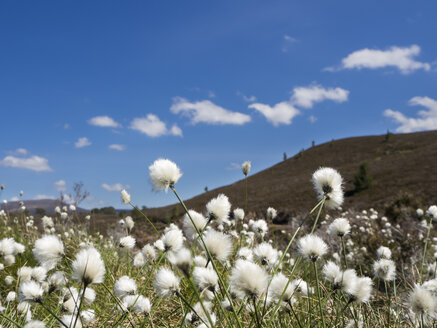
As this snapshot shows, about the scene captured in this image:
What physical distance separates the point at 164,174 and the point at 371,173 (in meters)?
31.7

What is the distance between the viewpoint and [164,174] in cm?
164

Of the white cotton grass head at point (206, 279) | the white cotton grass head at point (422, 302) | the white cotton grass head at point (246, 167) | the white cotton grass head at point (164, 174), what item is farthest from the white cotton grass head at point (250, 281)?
the white cotton grass head at point (246, 167)

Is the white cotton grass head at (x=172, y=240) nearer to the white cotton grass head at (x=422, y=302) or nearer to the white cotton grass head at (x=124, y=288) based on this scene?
the white cotton grass head at (x=124, y=288)

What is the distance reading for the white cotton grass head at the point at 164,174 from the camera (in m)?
1.64

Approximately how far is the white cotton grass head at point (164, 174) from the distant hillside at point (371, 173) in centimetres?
89

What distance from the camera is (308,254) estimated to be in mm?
1652

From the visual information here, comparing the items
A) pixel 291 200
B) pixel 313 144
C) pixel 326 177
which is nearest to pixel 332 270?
pixel 326 177

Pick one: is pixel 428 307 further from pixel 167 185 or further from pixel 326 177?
pixel 167 185

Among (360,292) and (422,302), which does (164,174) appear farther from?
(422,302)

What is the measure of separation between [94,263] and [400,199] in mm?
16293

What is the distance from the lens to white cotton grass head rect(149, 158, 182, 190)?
1644mm

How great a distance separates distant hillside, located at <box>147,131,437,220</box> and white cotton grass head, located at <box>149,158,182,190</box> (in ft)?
2.94

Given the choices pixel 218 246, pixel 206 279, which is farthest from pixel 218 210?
pixel 206 279

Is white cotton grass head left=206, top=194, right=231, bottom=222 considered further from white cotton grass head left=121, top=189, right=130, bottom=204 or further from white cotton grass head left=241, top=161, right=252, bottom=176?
white cotton grass head left=121, top=189, right=130, bottom=204
